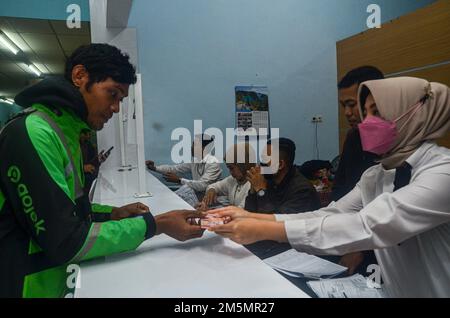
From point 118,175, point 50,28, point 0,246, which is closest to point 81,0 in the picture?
point 50,28

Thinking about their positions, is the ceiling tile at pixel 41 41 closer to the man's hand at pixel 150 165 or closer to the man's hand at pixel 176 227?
the man's hand at pixel 150 165

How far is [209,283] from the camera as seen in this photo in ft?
2.22

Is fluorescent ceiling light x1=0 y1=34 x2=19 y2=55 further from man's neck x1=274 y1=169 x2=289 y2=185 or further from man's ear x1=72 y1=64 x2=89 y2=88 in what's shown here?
man's ear x1=72 y1=64 x2=89 y2=88

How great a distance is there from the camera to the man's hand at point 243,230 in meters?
0.90

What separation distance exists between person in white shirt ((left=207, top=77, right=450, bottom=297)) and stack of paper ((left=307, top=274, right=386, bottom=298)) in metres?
0.06

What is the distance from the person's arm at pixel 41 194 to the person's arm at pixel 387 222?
53 centimetres

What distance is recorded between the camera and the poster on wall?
368 cm

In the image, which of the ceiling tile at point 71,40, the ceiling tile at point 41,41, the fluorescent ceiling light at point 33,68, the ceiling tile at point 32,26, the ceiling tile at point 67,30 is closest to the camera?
the ceiling tile at point 32,26

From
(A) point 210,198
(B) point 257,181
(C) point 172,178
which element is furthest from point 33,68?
(B) point 257,181

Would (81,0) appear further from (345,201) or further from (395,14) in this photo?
(395,14)

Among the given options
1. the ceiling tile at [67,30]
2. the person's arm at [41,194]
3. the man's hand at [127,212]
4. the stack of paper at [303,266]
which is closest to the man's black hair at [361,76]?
the stack of paper at [303,266]

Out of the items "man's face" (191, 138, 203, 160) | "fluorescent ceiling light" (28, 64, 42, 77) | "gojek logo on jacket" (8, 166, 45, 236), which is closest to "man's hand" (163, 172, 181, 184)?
"man's face" (191, 138, 203, 160)

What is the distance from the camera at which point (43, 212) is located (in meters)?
0.68

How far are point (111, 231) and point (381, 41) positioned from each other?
3178 mm
